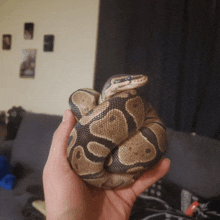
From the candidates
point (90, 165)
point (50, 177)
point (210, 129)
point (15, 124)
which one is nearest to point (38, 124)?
point (15, 124)

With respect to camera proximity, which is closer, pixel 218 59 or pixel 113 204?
pixel 113 204

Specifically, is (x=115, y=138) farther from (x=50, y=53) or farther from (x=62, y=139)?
(x=50, y=53)

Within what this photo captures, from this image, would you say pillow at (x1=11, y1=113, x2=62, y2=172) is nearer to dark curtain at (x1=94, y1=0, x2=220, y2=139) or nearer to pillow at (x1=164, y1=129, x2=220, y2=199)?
dark curtain at (x1=94, y1=0, x2=220, y2=139)

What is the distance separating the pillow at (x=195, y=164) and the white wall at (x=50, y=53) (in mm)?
1896

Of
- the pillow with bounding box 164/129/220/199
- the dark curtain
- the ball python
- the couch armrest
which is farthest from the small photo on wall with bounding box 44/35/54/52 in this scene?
the pillow with bounding box 164/129/220/199

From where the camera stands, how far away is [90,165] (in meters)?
0.92

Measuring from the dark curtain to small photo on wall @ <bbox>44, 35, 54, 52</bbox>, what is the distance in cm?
140

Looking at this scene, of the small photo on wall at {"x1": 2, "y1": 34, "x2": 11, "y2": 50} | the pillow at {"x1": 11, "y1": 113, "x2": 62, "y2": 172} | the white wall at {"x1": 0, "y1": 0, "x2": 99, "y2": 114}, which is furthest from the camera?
the small photo on wall at {"x1": 2, "y1": 34, "x2": 11, "y2": 50}

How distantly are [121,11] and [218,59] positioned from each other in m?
1.73

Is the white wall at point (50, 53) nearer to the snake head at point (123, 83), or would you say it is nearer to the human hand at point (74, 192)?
the snake head at point (123, 83)

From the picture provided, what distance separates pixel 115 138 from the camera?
90cm

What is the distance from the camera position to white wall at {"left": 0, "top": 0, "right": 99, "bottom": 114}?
3.18 metres

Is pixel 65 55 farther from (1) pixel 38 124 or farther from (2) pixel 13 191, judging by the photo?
(2) pixel 13 191

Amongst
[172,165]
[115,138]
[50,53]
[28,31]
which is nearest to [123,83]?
[115,138]
